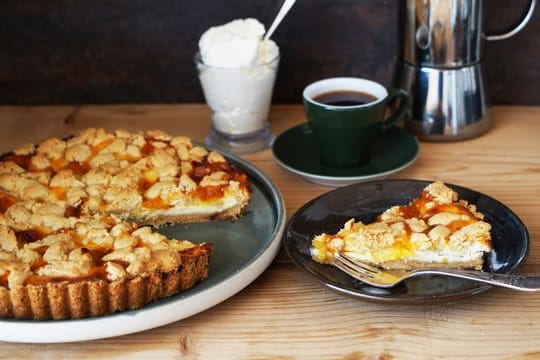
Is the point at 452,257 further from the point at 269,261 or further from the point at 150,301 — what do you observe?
the point at 150,301

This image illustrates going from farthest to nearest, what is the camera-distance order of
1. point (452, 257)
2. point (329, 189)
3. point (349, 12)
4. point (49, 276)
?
point (349, 12) → point (329, 189) → point (452, 257) → point (49, 276)

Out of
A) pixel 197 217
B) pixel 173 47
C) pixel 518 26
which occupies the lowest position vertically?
pixel 197 217

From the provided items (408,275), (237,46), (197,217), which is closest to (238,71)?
(237,46)

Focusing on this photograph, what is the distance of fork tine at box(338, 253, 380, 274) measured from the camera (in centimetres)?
122

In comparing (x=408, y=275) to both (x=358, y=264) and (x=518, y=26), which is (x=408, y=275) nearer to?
(x=358, y=264)

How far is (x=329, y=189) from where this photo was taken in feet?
5.13

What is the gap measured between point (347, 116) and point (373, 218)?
0.22 metres

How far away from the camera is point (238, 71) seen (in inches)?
62.9

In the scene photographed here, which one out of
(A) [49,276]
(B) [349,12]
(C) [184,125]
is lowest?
(C) [184,125]

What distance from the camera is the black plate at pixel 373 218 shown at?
117 centimetres

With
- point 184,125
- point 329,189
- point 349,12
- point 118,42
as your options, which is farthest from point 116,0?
point 329,189

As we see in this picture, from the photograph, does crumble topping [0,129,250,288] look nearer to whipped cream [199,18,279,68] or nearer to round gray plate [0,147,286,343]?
round gray plate [0,147,286,343]

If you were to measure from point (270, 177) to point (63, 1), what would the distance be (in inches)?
24.5

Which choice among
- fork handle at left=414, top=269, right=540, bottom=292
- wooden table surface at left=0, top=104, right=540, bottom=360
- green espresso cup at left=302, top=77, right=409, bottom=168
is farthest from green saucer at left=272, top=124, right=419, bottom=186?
fork handle at left=414, top=269, right=540, bottom=292
